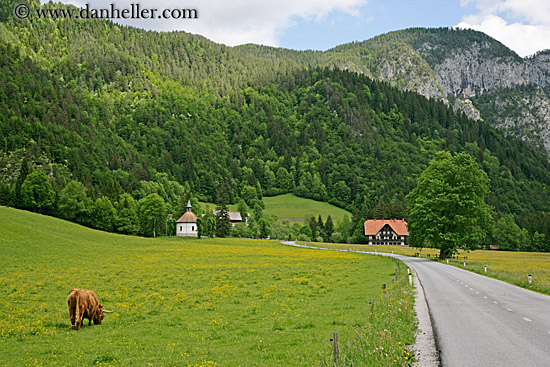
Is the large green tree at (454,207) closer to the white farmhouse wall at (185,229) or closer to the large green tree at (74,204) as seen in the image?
the large green tree at (74,204)

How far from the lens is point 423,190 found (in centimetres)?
7400

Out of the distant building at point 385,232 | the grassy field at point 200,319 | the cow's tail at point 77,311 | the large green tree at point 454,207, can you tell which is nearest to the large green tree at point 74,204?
the grassy field at point 200,319

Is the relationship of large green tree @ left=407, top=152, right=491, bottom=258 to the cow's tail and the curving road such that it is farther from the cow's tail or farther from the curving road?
the cow's tail

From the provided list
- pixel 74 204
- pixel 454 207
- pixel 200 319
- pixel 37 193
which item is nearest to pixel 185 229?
pixel 74 204

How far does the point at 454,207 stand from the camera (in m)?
66.0

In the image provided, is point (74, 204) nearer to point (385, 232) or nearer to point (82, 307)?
point (82, 307)

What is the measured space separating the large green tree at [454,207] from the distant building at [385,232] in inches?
3673

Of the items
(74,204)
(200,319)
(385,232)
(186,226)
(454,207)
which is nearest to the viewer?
(200,319)

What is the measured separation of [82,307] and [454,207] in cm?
5796

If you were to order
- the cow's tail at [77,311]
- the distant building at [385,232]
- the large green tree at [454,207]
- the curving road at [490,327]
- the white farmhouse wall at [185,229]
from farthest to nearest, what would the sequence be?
the distant building at [385,232] → the white farmhouse wall at [185,229] → the large green tree at [454,207] → the cow's tail at [77,311] → the curving road at [490,327]

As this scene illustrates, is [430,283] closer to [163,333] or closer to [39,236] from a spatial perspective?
[163,333]

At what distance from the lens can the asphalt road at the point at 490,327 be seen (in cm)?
1246

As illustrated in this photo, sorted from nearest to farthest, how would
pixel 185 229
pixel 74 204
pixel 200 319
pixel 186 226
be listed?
pixel 200 319 → pixel 74 204 → pixel 185 229 → pixel 186 226

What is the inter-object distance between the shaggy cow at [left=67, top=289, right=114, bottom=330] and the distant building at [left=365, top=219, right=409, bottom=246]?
5757 inches
